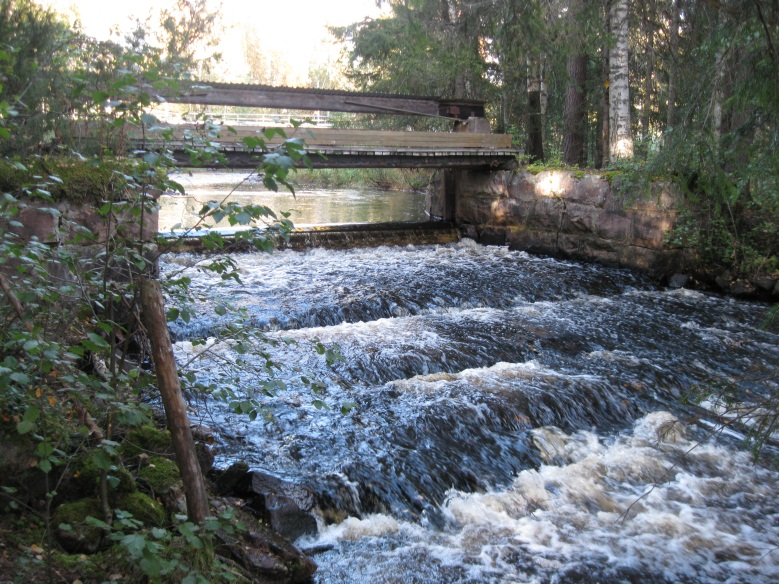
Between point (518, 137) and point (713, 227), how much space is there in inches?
344

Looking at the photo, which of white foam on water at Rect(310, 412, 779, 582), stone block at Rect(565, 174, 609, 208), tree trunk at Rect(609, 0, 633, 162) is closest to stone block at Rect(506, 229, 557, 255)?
stone block at Rect(565, 174, 609, 208)

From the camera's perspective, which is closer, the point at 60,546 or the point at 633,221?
the point at 60,546

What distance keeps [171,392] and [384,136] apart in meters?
11.5

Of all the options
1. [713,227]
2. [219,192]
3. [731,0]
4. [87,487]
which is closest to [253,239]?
[87,487]

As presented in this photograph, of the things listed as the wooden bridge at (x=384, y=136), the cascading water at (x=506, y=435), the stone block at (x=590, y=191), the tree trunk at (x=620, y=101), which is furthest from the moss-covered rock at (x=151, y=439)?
the tree trunk at (x=620, y=101)

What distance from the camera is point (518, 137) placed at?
59.7 feet

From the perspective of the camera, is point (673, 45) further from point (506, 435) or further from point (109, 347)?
point (109, 347)

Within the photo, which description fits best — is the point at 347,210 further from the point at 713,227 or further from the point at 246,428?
the point at 246,428

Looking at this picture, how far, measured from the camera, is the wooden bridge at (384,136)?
40.8ft

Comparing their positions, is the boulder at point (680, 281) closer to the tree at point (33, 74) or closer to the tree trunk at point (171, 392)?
the tree at point (33, 74)

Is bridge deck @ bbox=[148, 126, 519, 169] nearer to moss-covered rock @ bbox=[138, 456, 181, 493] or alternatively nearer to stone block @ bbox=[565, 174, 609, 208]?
stone block @ bbox=[565, 174, 609, 208]

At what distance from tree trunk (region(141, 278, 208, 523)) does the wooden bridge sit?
9532 millimetres

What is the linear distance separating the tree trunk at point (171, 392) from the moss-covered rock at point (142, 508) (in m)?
0.61

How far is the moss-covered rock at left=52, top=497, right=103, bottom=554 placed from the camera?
2.91 m
